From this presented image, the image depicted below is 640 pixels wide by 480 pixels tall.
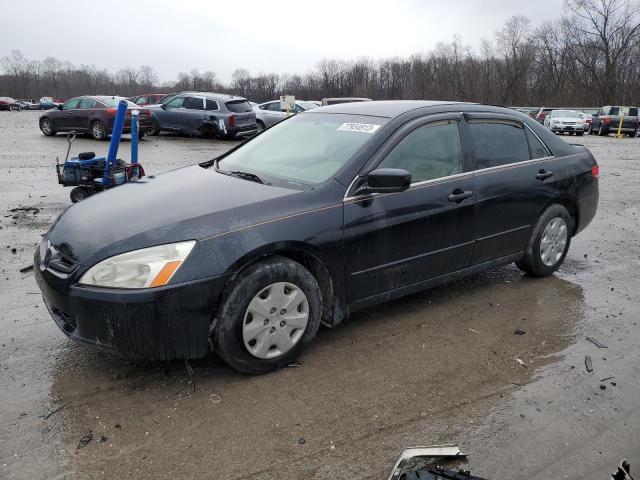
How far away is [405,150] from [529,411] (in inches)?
76.6

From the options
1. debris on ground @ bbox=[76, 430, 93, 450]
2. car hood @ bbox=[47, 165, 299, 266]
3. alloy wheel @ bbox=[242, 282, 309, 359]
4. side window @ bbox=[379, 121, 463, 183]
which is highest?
side window @ bbox=[379, 121, 463, 183]

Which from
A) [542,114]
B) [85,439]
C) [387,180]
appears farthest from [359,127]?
[542,114]

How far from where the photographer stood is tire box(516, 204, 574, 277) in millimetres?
5047

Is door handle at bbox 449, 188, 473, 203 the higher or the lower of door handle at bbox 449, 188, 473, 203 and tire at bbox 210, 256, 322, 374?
the higher

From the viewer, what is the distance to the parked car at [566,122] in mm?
31500

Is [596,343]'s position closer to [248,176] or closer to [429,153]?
[429,153]

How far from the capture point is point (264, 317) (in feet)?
10.9

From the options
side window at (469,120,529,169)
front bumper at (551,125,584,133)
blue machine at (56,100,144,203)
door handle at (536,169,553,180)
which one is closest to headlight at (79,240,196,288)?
side window at (469,120,529,169)

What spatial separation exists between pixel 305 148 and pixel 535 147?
220 cm

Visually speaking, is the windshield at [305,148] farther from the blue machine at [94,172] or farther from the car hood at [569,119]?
the car hood at [569,119]

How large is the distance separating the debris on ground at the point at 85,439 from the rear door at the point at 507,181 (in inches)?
120

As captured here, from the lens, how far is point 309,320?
3.53 meters

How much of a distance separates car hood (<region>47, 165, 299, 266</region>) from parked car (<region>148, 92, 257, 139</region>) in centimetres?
1660

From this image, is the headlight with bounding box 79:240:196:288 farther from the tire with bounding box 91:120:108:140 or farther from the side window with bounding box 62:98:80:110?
the side window with bounding box 62:98:80:110
